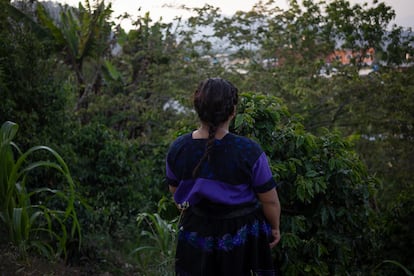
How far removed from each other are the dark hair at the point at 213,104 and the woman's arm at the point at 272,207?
1.25 feet

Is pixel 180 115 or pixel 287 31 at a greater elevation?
pixel 287 31

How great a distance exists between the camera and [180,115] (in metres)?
10.7

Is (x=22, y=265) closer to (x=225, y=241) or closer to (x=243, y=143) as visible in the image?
(x=225, y=241)

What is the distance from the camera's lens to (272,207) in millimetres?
3133

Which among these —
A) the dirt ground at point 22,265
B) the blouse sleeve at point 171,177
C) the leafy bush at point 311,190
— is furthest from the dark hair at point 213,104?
the dirt ground at point 22,265

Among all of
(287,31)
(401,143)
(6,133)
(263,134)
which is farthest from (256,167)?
(287,31)

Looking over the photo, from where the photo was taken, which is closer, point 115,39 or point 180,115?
point 180,115

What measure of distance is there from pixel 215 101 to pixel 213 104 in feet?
0.06

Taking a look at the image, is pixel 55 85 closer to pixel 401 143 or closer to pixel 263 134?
pixel 263 134

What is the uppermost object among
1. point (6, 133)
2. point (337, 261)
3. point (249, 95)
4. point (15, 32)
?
point (15, 32)

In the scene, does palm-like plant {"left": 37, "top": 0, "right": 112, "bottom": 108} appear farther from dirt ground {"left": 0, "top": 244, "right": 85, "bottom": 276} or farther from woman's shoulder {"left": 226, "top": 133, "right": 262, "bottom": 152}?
woman's shoulder {"left": 226, "top": 133, "right": 262, "bottom": 152}

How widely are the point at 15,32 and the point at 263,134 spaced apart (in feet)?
11.0

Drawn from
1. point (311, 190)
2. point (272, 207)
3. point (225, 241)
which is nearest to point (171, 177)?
point (225, 241)

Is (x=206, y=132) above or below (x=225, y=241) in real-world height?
above
